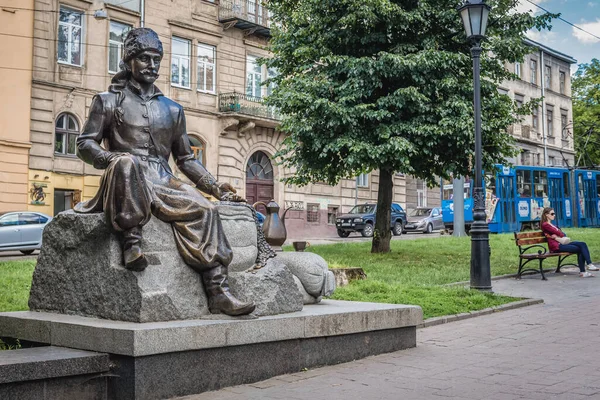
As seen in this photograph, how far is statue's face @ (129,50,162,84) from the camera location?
19.2 feet

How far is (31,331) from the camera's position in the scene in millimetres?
5246

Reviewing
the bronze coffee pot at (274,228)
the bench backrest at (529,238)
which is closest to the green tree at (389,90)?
the bench backrest at (529,238)

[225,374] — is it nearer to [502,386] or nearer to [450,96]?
[502,386]

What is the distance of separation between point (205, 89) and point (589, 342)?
25.4 meters

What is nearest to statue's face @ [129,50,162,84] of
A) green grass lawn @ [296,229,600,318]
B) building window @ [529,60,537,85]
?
green grass lawn @ [296,229,600,318]

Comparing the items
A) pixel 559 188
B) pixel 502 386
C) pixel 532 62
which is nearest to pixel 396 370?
pixel 502 386

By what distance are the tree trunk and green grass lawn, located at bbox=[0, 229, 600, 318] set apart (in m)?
0.34

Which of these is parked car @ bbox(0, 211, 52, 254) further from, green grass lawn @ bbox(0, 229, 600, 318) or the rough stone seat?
the rough stone seat

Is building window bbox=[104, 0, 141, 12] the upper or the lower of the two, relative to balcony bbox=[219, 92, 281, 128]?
upper

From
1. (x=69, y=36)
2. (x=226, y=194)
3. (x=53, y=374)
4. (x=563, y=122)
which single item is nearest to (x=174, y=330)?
(x=53, y=374)

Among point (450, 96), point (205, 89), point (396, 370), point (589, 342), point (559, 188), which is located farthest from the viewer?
A: point (559, 188)

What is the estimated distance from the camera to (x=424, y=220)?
38531mm

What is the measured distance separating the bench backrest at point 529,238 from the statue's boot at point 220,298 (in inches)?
417

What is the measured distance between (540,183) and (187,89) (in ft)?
55.9
